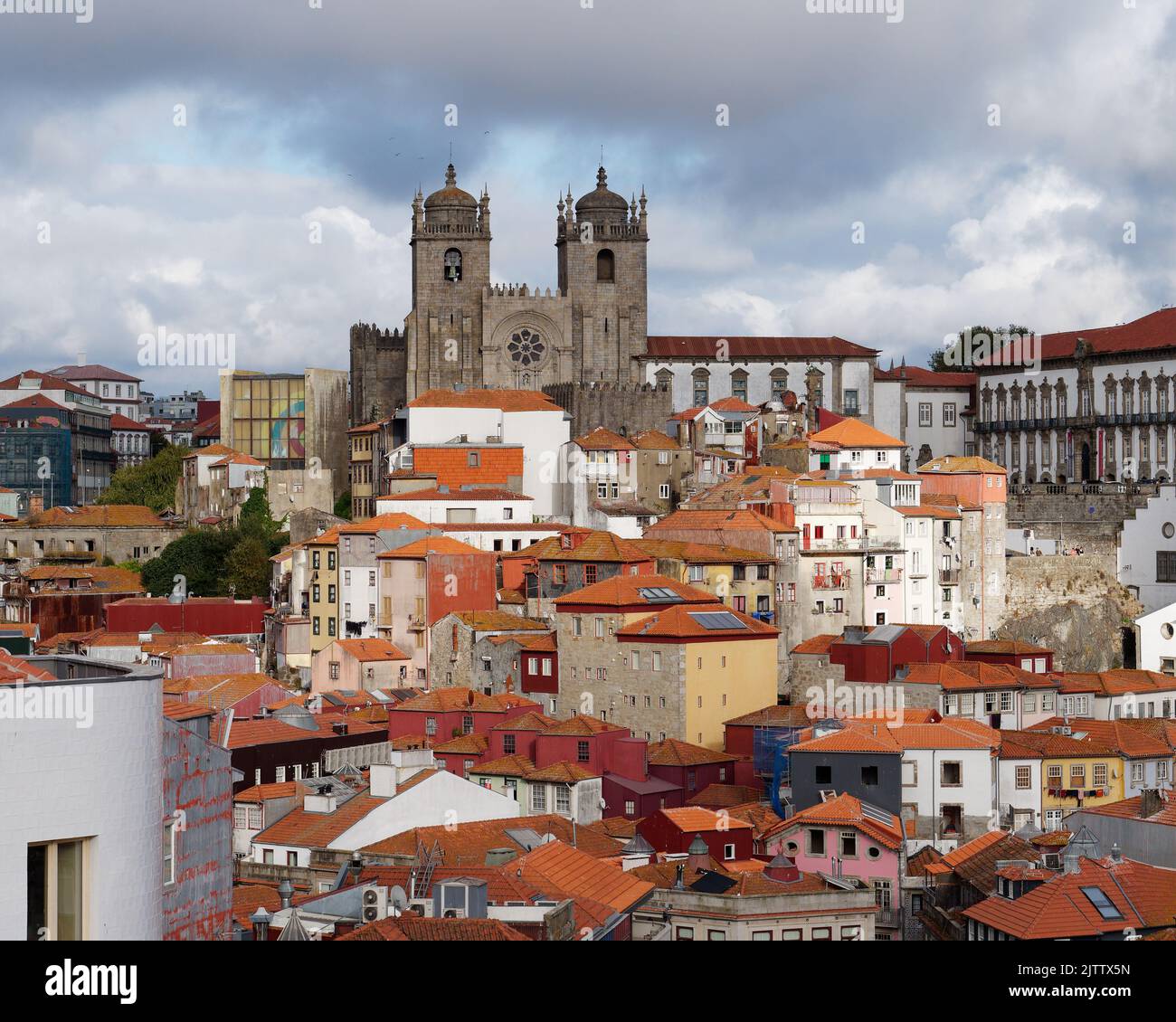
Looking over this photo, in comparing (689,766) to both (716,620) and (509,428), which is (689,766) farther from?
(509,428)

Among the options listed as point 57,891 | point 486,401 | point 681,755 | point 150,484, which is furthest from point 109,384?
point 57,891

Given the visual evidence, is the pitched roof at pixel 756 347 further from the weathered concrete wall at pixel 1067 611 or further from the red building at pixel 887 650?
the red building at pixel 887 650

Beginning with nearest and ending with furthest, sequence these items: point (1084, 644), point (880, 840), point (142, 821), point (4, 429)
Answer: point (142, 821), point (880, 840), point (1084, 644), point (4, 429)

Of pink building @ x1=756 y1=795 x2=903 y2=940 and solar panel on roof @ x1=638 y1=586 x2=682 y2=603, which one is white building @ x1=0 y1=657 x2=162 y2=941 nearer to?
pink building @ x1=756 y1=795 x2=903 y2=940

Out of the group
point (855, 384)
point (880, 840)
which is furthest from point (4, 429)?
point (880, 840)

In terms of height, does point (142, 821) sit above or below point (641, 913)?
above

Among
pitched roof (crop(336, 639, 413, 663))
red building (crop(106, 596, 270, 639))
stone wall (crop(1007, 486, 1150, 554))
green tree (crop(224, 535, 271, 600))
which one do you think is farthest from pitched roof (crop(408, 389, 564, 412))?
stone wall (crop(1007, 486, 1150, 554))
